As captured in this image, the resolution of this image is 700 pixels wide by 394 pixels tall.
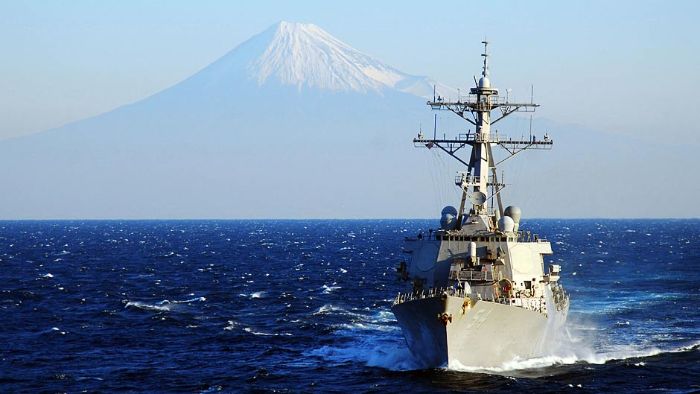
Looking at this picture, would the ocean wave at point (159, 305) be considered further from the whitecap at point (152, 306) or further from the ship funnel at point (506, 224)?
the ship funnel at point (506, 224)

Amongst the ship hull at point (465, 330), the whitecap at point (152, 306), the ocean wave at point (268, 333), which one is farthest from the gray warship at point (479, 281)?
the whitecap at point (152, 306)

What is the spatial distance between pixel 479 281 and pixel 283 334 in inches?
716

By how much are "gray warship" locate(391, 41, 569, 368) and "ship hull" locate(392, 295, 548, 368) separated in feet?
0.15

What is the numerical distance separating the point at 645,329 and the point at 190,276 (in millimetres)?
55072

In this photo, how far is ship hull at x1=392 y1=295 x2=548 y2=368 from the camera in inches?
1774

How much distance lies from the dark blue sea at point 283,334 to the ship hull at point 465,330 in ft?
2.47

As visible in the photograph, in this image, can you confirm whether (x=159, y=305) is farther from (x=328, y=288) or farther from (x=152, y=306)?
(x=328, y=288)

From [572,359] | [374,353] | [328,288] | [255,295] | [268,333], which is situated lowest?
[268,333]

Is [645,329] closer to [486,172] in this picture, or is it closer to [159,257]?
[486,172]

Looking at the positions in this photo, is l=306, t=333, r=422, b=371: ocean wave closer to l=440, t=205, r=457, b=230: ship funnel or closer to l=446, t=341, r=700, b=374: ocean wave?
l=446, t=341, r=700, b=374: ocean wave

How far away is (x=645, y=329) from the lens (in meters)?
65.4

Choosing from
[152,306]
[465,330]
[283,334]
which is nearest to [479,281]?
[465,330]

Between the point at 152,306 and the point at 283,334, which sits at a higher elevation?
the point at 152,306

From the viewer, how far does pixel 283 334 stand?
6297 cm
